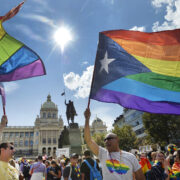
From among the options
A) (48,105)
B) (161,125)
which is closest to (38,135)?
(48,105)

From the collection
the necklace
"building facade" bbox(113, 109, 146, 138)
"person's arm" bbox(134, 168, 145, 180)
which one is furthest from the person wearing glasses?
"building facade" bbox(113, 109, 146, 138)

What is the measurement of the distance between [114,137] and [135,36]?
9.72 ft

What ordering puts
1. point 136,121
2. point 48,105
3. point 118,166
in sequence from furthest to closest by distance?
point 48,105 < point 136,121 < point 118,166

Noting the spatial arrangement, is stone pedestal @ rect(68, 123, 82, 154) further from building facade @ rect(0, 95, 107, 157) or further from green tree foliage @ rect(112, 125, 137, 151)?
building facade @ rect(0, 95, 107, 157)

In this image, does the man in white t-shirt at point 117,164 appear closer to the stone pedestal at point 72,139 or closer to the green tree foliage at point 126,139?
the stone pedestal at point 72,139

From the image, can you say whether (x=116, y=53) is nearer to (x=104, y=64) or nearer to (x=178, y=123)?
(x=104, y=64)

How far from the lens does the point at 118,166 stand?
114 inches

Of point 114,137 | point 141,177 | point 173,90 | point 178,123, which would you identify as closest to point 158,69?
point 173,90

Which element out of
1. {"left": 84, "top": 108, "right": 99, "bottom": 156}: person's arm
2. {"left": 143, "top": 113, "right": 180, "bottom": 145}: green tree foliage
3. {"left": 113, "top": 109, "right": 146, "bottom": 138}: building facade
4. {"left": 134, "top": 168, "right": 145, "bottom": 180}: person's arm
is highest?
{"left": 113, "top": 109, "right": 146, "bottom": 138}: building facade

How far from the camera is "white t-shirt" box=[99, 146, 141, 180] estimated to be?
281cm

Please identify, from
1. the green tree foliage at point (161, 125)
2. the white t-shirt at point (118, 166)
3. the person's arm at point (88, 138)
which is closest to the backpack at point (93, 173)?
the person's arm at point (88, 138)

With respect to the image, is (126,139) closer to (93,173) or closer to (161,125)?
(161,125)

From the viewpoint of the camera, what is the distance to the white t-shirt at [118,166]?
281cm

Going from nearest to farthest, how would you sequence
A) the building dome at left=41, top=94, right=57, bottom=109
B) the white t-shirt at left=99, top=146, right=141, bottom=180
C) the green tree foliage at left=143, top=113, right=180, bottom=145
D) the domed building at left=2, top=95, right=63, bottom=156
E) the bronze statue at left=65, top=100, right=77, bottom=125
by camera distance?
the white t-shirt at left=99, top=146, right=141, bottom=180
the bronze statue at left=65, top=100, right=77, bottom=125
the green tree foliage at left=143, top=113, right=180, bottom=145
the domed building at left=2, top=95, right=63, bottom=156
the building dome at left=41, top=94, right=57, bottom=109
